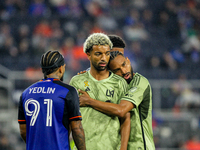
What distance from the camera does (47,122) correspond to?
316 centimetres

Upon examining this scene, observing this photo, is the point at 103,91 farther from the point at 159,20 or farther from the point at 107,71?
the point at 159,20

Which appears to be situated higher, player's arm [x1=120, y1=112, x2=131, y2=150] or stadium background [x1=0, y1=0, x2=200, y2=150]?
stadium background [x1=0, y1=0, x2=200, y2=150]

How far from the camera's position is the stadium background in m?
10.0

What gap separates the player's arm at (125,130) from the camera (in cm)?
361

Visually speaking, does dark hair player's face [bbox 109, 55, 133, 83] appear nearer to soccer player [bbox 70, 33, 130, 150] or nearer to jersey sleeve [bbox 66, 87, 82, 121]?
soccer player [bbox 70, 33, 130, 150]

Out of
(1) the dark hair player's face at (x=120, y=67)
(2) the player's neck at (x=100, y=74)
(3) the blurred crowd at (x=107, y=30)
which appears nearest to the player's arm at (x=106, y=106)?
(2) the player's neck at (x=100, y=74)

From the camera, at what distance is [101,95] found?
145 inches

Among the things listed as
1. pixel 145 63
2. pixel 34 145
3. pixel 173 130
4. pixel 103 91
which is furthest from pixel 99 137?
pixel 145 63

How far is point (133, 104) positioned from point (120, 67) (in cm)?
47

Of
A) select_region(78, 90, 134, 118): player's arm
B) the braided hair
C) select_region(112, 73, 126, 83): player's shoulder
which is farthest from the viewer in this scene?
select_region(112, 73, 126, 83): player's shoulder

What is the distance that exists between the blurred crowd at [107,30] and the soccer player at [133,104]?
6734 mm

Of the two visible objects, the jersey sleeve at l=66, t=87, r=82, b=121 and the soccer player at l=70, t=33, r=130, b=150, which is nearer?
the jersey sleeve at l=66, t=87, r=82, b=121

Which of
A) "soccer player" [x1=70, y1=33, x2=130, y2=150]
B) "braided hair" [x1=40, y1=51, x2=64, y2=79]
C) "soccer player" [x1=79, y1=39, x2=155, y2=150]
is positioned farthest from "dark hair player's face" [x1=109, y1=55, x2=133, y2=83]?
"braided hair" [x1=40, y1=51, x2=64, y2=79]

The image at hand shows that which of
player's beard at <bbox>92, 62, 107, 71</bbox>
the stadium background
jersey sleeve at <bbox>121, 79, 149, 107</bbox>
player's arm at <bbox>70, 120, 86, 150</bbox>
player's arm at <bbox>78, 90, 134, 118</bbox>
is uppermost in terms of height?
the stadium background
